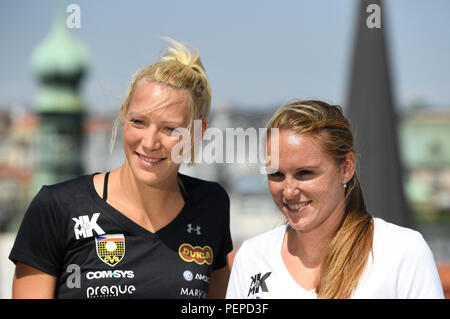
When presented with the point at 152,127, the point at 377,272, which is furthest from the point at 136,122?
the point at 377,272

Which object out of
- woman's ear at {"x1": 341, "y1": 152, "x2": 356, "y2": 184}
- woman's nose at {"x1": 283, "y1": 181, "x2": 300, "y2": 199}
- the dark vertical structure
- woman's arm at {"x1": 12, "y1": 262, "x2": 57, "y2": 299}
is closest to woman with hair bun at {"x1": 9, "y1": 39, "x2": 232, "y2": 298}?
woman's arm at {"x1": 12, "y1": 262, "x2": 57, "y2": 299}

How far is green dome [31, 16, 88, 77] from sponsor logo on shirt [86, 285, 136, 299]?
18455 mm

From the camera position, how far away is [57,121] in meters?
20.8

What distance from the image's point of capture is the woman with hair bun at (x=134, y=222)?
3.00 m

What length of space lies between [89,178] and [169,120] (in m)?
0.57

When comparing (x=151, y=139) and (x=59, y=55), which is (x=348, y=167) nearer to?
(x=151, y=139)

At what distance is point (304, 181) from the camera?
2693 mm

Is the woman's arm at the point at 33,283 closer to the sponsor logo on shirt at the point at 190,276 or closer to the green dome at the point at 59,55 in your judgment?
the sponsor logo on shirt at the point at 190,276

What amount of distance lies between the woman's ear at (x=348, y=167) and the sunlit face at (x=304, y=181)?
2 cm

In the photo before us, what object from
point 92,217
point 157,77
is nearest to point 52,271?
point 92,217

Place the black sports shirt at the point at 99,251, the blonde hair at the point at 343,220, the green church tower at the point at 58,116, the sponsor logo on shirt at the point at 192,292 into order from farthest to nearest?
the green church tower at the point at 58,116, the sponsor logo on shirt at the point at 192,292, the black sports shirt at the point at 99,251, the blonde hair at the point at 343,220

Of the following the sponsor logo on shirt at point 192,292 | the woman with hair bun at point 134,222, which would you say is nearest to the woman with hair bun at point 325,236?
the sponsor logo on shirt at point 192,292

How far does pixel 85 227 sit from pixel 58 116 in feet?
60.0

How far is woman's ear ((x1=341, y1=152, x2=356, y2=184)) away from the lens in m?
2.79
